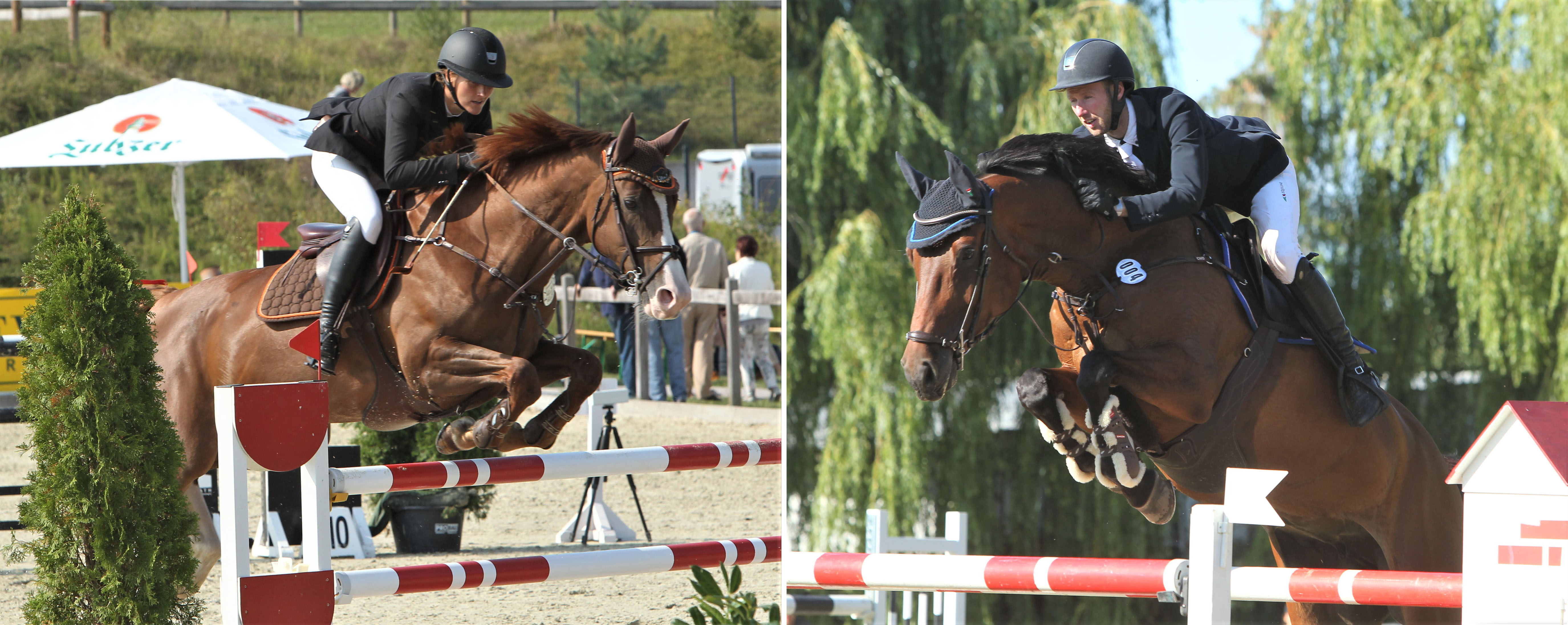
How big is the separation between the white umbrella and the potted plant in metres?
2.19

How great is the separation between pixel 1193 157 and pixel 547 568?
183 cm

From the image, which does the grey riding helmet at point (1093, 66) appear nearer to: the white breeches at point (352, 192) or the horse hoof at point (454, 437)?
the horse hoof at point (454, 437)

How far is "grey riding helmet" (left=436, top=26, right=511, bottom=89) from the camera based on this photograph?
3836 mm

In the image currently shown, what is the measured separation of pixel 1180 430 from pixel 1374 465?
2.19 ft

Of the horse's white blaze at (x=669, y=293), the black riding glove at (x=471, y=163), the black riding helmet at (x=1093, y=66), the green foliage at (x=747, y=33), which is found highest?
the green foliage at (x=747, y=33)

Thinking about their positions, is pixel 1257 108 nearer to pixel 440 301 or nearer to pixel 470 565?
pixel 440 301

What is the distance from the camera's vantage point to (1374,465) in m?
3.39

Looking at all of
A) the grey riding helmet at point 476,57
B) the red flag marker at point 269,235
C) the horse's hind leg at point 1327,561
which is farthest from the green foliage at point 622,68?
the horse's hind leg at point 1327,561

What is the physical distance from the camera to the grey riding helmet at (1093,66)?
3002 mm

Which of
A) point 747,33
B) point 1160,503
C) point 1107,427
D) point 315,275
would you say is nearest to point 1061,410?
point 1107,427

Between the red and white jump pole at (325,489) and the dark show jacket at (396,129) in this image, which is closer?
the red and white jump pole at (325,489)

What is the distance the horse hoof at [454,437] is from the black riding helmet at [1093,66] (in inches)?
75.7

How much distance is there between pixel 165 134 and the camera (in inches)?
315

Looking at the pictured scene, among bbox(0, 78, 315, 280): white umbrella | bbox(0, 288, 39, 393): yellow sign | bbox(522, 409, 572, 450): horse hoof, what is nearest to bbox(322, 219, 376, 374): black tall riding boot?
bbox(522, 409, 572, 450): horse hoof
